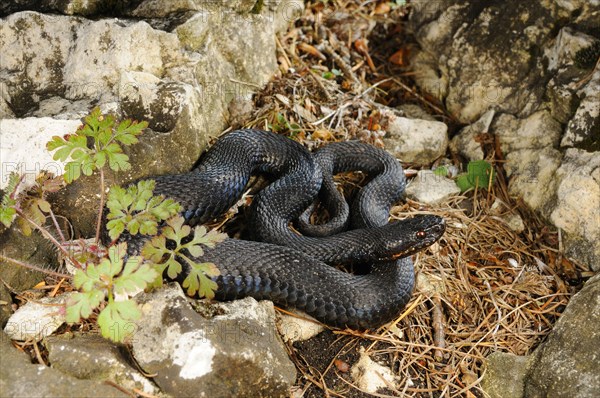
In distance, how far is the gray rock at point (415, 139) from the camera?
5.64 meters

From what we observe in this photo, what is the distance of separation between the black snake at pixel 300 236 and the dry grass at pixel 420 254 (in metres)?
0.24

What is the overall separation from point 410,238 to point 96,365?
2.42 metres

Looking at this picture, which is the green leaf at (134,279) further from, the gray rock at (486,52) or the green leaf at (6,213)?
the gray rock at (486,52)

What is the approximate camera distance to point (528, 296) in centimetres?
454

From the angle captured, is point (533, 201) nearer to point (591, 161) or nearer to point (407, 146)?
point (591, 161)

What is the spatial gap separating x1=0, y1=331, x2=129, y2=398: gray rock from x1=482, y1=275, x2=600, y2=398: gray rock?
2458 millimetres

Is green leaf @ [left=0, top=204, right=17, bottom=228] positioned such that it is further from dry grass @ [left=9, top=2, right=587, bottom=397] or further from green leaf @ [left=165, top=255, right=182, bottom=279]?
green leaf @ [left=165, top=255, right=182, bottom=279]

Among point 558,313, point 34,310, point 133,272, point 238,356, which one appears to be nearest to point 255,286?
point 238,356

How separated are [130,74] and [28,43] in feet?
2.73

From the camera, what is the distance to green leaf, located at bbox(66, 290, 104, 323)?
302 cm

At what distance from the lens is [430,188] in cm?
532

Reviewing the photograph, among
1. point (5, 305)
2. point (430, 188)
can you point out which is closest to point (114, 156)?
point (5, 305)

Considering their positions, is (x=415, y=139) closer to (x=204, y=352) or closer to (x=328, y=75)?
(x=328, y=75)

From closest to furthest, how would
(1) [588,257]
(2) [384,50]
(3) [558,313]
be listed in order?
(3) [558,313] < (1) [588,257] < (2) [384,50]
